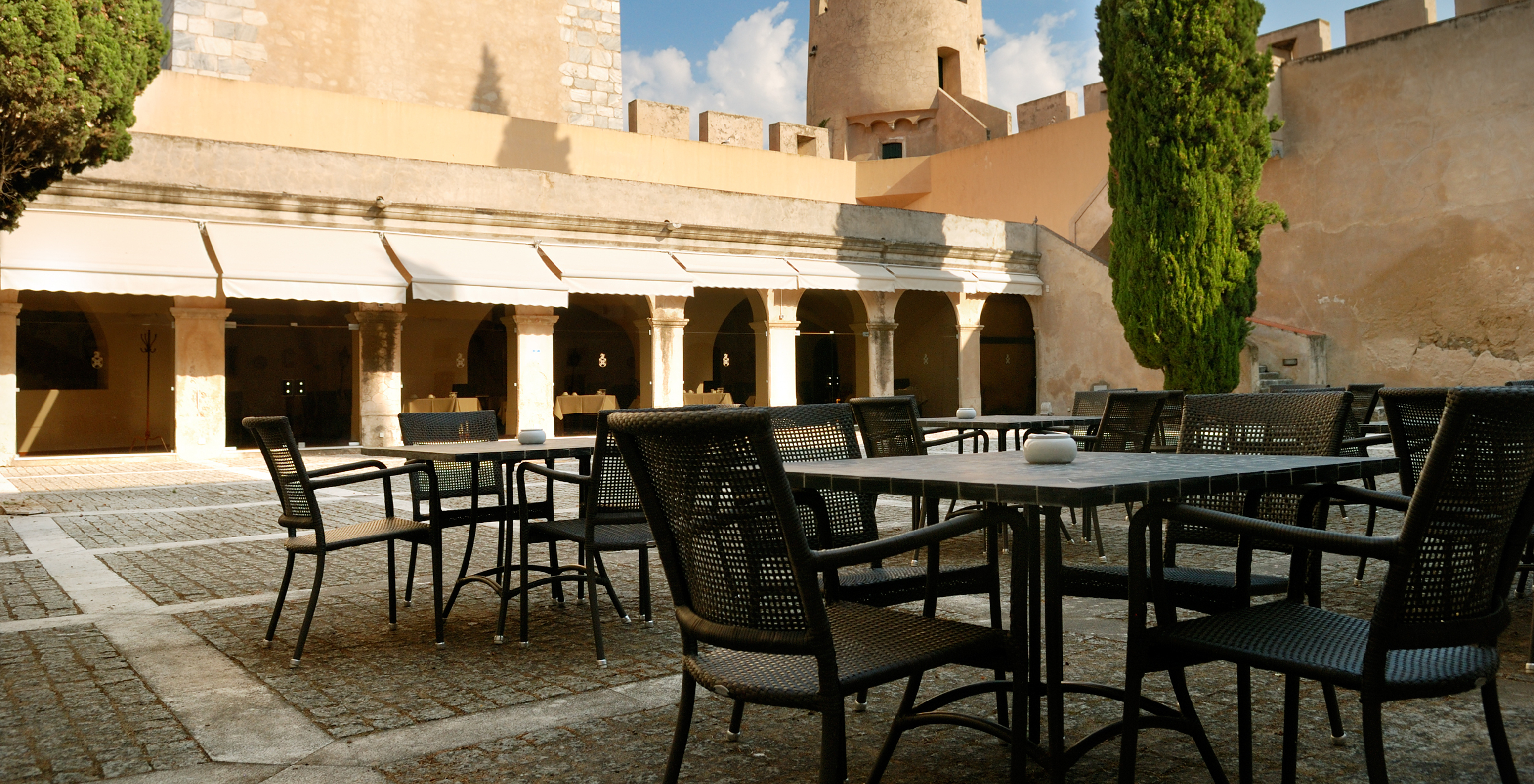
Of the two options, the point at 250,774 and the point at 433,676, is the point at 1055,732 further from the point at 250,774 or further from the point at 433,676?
the point at 433,676

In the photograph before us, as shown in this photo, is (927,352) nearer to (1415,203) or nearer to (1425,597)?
(1415,203)

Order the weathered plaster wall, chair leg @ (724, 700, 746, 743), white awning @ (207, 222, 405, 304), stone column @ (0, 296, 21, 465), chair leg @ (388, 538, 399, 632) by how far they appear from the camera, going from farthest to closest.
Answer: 1. the weathered plaster wall
2. white awning @ (207, 222, 405, 304)
3. stone column @ (0, 296, 21, 465)
4. chair leg @ (388, 538, 399, 632)
5. chair leg @ (724, 700, 746, 743)

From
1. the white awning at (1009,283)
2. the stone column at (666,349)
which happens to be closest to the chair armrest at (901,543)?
the stone column at (666,349)

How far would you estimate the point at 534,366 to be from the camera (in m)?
14.2

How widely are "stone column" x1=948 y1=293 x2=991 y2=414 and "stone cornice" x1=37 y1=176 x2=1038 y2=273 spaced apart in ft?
2.08

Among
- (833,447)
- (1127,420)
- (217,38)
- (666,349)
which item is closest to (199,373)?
(666,349)

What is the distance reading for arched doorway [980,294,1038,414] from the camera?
21.4 m

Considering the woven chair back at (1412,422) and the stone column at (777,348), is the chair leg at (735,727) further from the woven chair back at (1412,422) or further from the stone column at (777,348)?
the stone column at (777,348)

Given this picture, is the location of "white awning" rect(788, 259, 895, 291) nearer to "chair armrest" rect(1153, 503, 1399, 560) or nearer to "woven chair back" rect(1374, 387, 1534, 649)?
"chair armrest" rect(1153, 503, 1399, 560)

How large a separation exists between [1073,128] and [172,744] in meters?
21.2

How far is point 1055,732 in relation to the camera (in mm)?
2291

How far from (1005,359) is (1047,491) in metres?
20.4

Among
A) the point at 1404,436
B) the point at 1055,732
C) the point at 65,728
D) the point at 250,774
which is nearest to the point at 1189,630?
the point at 1055,732

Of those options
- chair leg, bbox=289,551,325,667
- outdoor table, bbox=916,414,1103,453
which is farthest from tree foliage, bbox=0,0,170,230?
outdoor table, bbox=916,414,1103,453
